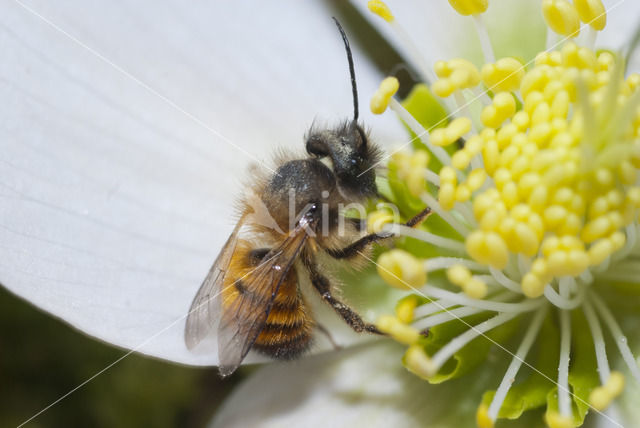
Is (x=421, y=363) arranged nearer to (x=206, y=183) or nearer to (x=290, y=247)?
(x=290, y=247)

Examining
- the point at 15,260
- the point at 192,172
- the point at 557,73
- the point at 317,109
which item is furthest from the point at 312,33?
the point at 15,260

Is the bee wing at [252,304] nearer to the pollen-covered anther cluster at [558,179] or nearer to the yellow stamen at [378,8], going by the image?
the pollen-covered anther cluster at [558,179]

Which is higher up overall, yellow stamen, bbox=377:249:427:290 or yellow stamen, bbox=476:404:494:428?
yellow stamen, bbox=377:249:427:290

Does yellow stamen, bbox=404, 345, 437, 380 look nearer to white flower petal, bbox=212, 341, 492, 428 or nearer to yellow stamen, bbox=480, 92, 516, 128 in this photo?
white flower petal, bbox=212, 341, 492, 428

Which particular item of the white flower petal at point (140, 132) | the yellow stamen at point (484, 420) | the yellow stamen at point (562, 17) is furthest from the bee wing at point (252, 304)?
the yellow stamen at point (562, 17)

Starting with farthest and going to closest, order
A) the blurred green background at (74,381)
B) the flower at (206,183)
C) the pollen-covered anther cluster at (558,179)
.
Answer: the blurred green background at (74,381) < the flower at (206,183) < the pollen-covered anther cluster at (558,179)

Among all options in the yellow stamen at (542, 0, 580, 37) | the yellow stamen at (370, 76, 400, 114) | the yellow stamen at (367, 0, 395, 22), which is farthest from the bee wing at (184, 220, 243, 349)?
the yellow stamen at (542, 0, 580, 37)
